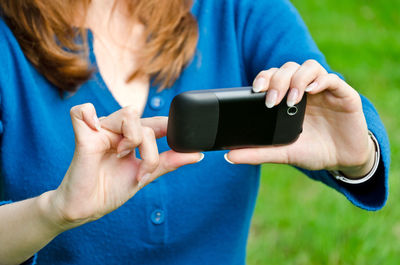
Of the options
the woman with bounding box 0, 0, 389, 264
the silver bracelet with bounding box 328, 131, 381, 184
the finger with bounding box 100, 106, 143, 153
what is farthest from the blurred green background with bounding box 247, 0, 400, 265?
the finger with bounding box 100, 106, 143, 153

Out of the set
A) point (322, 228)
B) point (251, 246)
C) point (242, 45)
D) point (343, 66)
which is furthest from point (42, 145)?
point (343, 66)

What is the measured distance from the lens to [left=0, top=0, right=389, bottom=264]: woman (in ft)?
3.08

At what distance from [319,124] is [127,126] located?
0.41 metres

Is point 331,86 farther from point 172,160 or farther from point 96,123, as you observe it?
point 96,123

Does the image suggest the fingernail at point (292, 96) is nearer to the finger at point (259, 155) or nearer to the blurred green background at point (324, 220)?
the finger at point (259, 155)

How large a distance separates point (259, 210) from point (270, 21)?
50.3 inches

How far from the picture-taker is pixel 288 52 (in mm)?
1201

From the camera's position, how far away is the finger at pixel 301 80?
0.92m

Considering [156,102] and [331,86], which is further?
[156,102]

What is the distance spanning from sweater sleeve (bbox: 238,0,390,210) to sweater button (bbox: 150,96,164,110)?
0.84 feet

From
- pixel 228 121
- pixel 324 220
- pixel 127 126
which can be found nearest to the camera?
pixel 127 126

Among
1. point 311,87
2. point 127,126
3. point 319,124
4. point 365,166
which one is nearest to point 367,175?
point 365,166

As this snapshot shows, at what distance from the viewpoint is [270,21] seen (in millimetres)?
1276

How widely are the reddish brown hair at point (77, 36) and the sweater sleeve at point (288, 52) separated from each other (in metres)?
0.15
